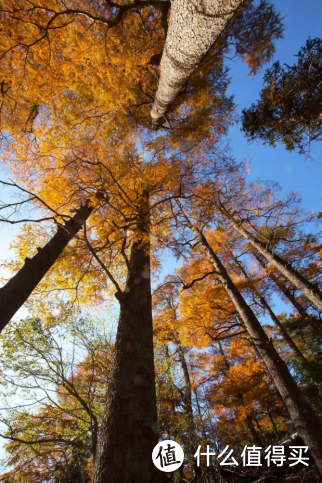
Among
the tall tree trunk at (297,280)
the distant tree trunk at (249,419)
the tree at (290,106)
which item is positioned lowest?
the distant tree trunk at (249,419)

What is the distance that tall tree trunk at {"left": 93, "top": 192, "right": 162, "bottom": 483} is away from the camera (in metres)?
1.72

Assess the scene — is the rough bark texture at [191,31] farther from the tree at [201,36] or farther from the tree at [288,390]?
the tree at [288,390]

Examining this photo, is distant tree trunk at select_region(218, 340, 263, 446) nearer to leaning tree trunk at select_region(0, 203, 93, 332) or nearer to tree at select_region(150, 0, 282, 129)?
leaning tree trunk at select_region(0, 203, 93, 332)

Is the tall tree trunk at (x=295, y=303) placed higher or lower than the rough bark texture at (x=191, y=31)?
lower

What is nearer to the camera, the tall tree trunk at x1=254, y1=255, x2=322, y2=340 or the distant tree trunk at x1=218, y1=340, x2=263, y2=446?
the distant tree trunk at x1=218, y1=340, x2=263, y2=446

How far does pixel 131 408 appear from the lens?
2105mm

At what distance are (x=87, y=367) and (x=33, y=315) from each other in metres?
2.25

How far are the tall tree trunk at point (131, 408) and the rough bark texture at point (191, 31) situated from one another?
3493 mm

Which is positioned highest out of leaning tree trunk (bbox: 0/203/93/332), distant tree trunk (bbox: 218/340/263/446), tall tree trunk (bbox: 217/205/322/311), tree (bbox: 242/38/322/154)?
tree (bbox: 242/38/322/154)

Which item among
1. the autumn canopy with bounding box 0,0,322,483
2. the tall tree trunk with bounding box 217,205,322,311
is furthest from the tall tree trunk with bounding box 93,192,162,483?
the tall tree trunk with bounding box 217,205,322,311

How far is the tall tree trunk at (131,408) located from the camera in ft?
5.65

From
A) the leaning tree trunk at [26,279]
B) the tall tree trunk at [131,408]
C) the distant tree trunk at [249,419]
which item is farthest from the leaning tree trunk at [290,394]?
the distant tree trunk at [249,419]

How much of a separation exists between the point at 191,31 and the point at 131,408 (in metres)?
4.15

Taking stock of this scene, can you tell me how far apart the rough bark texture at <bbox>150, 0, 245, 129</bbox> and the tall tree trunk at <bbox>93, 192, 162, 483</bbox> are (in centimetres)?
349
